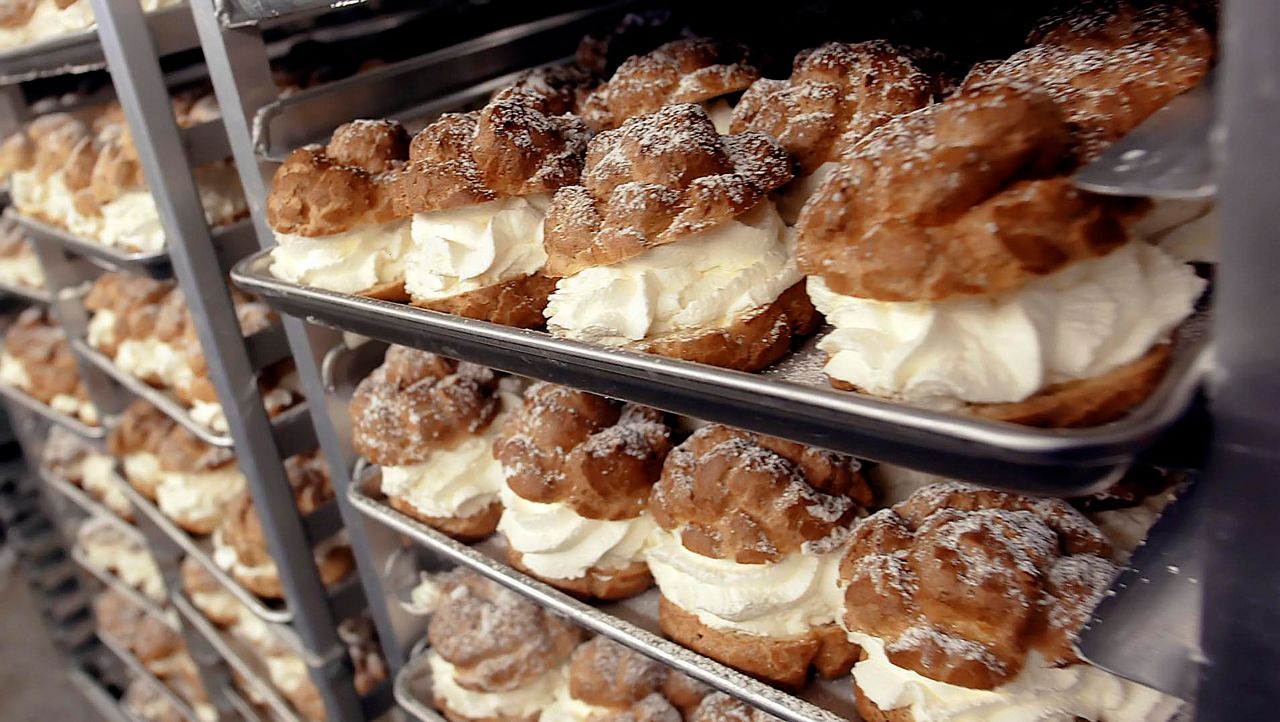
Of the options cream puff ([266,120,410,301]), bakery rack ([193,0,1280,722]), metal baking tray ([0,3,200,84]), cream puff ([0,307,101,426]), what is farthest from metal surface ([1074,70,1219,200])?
cream puff ([0,307,101,426])

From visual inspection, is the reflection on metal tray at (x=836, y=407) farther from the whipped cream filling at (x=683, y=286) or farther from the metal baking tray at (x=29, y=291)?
the metal baking tray at (x=29, y=291)

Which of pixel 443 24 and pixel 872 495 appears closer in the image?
pixel 872 495

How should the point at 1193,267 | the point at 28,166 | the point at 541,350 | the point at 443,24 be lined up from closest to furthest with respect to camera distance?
the point at 1193,267 < the point at 541,350 < the point at 443,24 < the point at 28,166

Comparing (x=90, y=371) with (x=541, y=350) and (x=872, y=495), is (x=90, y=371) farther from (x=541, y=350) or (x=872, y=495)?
(x=872, y=495)

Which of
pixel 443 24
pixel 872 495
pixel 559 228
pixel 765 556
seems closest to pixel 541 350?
pixel 559 228

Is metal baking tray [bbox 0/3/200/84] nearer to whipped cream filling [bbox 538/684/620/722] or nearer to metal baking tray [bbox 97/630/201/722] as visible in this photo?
whipped cream filling [bbox 538/684/620/722]

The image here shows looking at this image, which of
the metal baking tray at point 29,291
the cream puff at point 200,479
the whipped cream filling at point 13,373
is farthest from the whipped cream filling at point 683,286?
the whipped cream filling at point 13,373

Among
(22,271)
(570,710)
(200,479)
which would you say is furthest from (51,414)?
(570,710)
